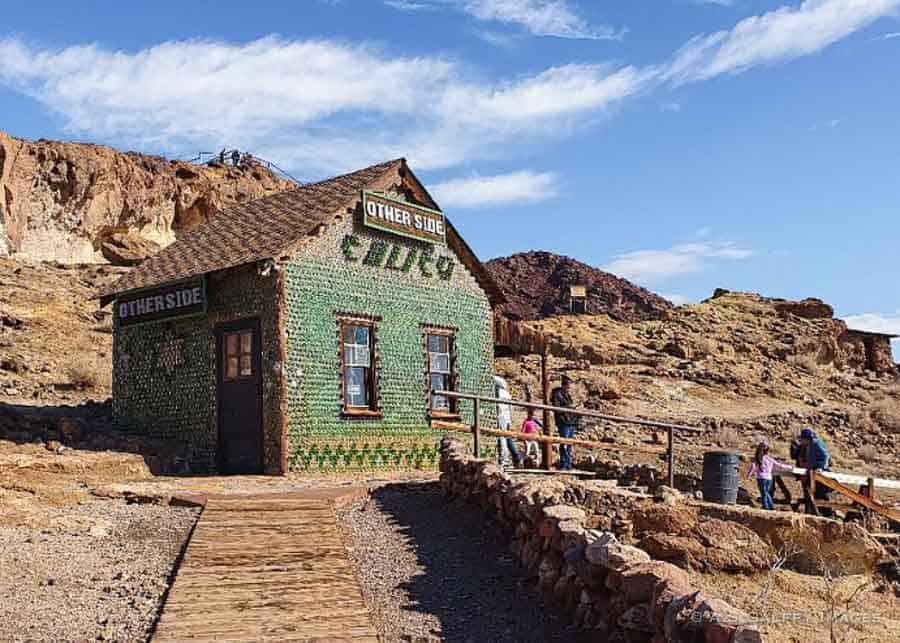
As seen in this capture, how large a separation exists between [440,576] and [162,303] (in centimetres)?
1077

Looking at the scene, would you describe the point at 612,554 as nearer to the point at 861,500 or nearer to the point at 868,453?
the point at 861,500

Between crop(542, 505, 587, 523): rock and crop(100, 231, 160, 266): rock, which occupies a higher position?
crop(100, 231, 160, 266): rock

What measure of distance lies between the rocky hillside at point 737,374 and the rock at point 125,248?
23502mm

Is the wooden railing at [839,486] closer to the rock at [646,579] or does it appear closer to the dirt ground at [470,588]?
the dirt ground at [470,588]

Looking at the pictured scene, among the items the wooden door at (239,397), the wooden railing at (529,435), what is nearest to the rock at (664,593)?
the wooden railing at (529,435)

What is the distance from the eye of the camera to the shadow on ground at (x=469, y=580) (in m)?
7.17

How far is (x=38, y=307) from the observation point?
110 ft

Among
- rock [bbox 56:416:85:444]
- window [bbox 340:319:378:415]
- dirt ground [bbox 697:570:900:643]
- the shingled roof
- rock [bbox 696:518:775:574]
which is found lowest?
dirt ground [bbox 697:570:900:643]

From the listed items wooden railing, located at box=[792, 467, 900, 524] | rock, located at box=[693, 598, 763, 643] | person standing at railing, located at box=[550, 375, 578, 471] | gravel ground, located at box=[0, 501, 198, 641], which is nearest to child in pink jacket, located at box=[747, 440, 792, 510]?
wooden railing, located at box=[792, 467, 900, 524]

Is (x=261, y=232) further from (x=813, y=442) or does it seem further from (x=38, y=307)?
(x=38, y=307)

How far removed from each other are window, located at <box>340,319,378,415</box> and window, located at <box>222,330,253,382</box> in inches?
65.4

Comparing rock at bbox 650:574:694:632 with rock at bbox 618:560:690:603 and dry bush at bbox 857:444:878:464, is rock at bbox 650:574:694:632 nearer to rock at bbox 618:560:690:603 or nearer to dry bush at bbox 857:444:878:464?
rock at bbox 618:560:690:603

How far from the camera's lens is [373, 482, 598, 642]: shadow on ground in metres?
7.17

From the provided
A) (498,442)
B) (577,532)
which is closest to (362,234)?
(498,442)
